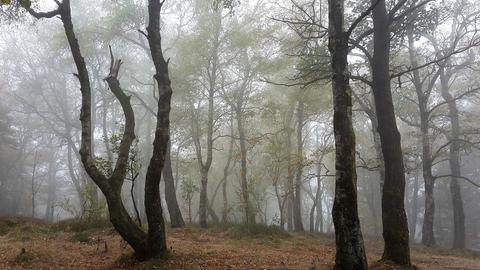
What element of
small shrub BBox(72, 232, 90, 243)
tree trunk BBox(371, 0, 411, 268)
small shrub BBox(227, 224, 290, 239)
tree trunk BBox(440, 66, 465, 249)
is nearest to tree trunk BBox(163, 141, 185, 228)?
small shrub BBox(227, 224, 290, 239)

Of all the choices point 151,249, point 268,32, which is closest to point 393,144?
point 151,249

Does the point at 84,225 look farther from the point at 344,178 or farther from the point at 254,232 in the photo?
the point at 344,178

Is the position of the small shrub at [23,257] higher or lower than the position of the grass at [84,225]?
lower

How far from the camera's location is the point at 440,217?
1457 inches

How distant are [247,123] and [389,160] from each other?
16.4 metres

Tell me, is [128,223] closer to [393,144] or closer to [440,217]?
[393,144]

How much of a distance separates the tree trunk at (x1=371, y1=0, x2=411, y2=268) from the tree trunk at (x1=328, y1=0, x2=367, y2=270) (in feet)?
6.57

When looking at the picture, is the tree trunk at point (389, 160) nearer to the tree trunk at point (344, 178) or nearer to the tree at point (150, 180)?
the tree trunk at point (344, 178)

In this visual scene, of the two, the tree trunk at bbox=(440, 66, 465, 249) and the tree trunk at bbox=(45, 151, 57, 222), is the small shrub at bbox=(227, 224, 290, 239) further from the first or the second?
the tree trunk at bbox=(45, 151, 57, 222)

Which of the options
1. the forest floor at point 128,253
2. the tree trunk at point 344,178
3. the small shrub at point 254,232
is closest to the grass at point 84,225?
the forest floor at point 128,253

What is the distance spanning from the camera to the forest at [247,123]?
8.15 metres

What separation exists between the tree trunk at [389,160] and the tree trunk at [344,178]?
2004 millimetres

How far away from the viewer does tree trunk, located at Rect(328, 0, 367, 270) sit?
6.79 m

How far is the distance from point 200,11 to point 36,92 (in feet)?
57.5
